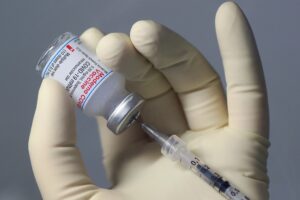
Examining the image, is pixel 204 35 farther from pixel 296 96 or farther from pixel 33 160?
pixel 33 160

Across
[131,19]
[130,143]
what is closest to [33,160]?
[130,143]

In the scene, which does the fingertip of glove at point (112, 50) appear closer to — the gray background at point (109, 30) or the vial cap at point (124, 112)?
the vial cap at point (124, 112)

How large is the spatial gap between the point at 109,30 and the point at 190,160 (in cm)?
52

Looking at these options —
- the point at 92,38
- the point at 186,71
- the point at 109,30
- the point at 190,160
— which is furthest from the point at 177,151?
the point at 109,30

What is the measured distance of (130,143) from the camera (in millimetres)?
892

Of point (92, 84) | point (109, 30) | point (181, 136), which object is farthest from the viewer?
point (109, 30)

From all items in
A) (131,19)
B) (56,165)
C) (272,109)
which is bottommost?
(272,109)

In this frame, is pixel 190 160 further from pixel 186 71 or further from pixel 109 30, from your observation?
pixel 109 30

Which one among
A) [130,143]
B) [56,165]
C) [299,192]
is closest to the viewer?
[56,165]

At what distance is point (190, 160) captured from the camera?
31.5 inches

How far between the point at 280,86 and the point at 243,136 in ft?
1.41

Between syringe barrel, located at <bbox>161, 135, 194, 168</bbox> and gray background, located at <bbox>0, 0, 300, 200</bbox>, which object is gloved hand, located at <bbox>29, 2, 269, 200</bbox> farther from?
gray background, located at <bbox>0, 0, 300, 200</bbox>

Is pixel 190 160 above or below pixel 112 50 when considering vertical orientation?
below

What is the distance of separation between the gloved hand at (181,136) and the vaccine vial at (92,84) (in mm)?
18
